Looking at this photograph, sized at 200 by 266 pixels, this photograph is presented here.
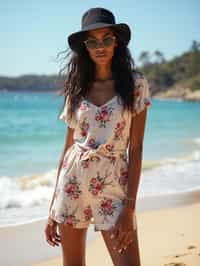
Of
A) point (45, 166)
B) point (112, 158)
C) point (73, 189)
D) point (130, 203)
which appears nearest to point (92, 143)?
point (112, 158)

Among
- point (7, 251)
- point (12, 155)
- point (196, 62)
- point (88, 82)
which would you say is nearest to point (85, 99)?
point (88, 82)

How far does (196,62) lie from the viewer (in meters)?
70.1

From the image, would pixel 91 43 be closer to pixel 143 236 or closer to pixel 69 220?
pixel 69 220

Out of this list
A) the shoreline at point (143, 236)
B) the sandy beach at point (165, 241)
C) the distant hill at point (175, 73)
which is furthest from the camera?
the distant hill at point (175, 73)

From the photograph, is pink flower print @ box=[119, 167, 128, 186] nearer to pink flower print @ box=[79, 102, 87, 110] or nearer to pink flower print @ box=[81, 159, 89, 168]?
pink flower print @ box=[81, 159, 89, 168]

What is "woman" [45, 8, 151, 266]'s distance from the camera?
226cm

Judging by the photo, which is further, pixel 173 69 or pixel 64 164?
pixel 173 69

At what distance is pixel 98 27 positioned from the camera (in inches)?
90.7

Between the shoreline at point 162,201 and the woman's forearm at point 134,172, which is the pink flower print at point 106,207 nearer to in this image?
the woman's forearm at point 134,172

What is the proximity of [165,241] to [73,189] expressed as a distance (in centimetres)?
241

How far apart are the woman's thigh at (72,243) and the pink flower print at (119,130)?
495 mm

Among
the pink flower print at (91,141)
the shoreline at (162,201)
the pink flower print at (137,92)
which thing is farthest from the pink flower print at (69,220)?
the shoreline at (162,201)

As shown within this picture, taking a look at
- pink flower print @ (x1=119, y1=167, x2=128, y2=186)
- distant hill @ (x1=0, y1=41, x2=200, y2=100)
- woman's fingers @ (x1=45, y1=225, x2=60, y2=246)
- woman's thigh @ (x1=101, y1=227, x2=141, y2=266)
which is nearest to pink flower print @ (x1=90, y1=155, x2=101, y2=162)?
pink flower print @ (x1=119, y1=167, x2=128, y2=186)

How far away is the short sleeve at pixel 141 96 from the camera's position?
2277 mm
